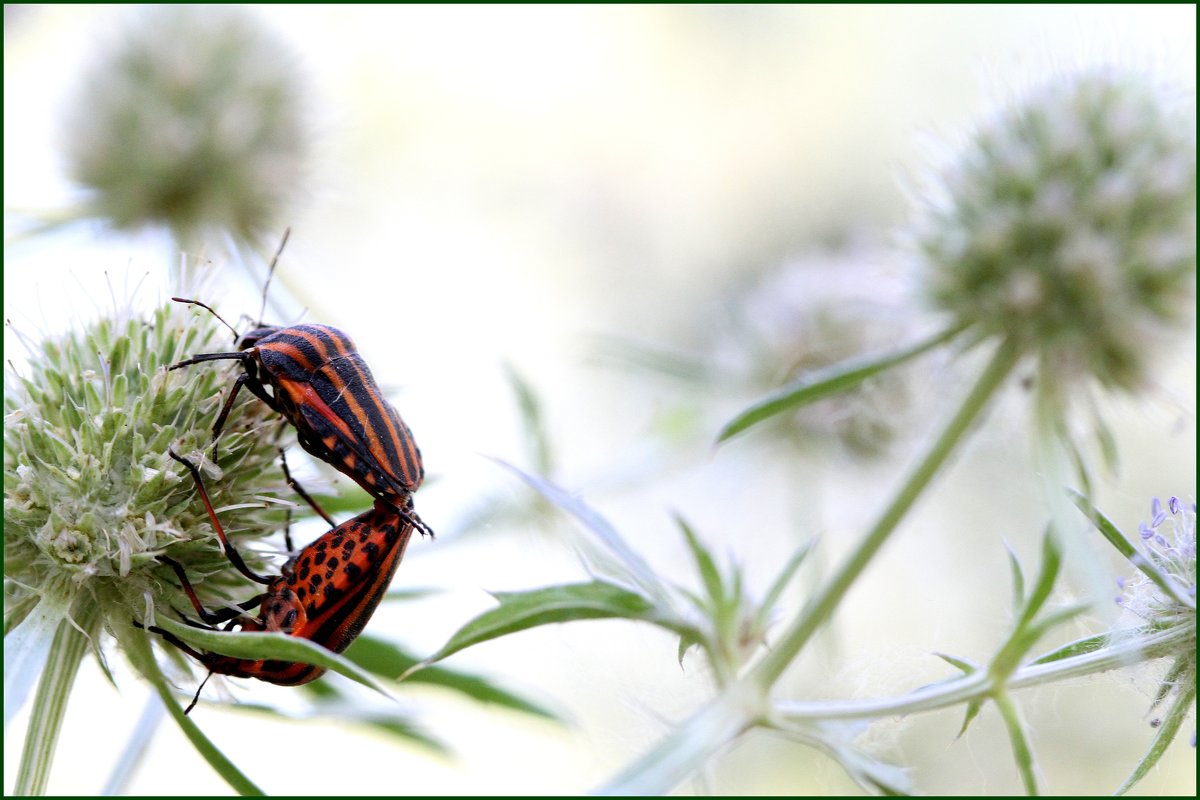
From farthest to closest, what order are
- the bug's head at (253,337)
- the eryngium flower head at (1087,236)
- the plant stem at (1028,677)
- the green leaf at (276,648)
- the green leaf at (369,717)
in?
the eryngium flower head at (1087,236) < the green leaf at (369,717) < the bug's head at (253,337) < the plant stem at (1028,677) < the green leaf at (276,648)

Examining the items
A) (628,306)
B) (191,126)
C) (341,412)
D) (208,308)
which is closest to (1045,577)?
(341,412)

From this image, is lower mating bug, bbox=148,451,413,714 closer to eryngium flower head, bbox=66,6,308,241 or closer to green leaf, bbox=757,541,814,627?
green leaf, bbox=757,541,814,627

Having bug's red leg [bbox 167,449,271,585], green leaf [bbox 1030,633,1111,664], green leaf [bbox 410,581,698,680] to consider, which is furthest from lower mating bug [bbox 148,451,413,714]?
green leaf [bbox 1030,633,1111,664]

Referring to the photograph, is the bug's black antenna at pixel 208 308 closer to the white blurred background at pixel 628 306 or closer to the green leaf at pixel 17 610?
the white blurred background at pixel 628 306

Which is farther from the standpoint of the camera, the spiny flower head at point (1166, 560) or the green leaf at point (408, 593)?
the green leaf at point (408, 593)

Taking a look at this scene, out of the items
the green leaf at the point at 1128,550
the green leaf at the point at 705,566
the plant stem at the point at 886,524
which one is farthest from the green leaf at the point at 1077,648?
the green leaf at the point at 705,566

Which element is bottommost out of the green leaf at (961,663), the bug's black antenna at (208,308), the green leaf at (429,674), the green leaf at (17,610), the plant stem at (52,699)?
the plant stem at (52,699)

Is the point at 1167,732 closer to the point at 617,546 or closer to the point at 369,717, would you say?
the point at 617,546
